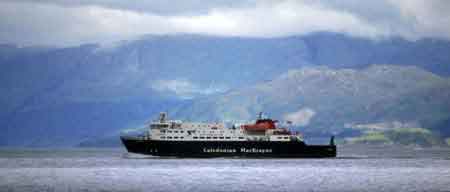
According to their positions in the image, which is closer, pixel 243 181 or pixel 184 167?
pixel 243 181

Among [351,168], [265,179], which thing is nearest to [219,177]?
[265,179]

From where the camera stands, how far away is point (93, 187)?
139 m

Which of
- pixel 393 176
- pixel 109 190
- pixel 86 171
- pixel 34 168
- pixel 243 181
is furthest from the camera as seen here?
pixel 34 168

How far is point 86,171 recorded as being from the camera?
178 meters

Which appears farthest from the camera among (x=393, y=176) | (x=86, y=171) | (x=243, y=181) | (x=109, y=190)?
(x=86, y=171)

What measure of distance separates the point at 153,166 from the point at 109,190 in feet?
A: 173

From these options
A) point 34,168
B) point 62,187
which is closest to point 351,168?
point 34,168

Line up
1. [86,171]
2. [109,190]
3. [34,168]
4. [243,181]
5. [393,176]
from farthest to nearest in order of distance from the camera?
1. [34,168]
2. [86,171]
3. [393,176]
4. [243,181]
5. [109,190]

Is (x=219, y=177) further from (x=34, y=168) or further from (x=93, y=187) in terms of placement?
(x=34, y=168)

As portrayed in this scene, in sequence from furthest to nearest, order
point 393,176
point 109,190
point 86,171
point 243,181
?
point 86,171 → point 393,176 → point 243,181 → point 109,190

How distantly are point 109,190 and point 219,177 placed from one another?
27.3 meters

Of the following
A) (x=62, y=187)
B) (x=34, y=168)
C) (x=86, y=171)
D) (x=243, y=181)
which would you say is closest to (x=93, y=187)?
(x=62, y=187)

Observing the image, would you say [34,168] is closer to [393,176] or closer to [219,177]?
[219,177]

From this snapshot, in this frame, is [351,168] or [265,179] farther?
[351,168]
